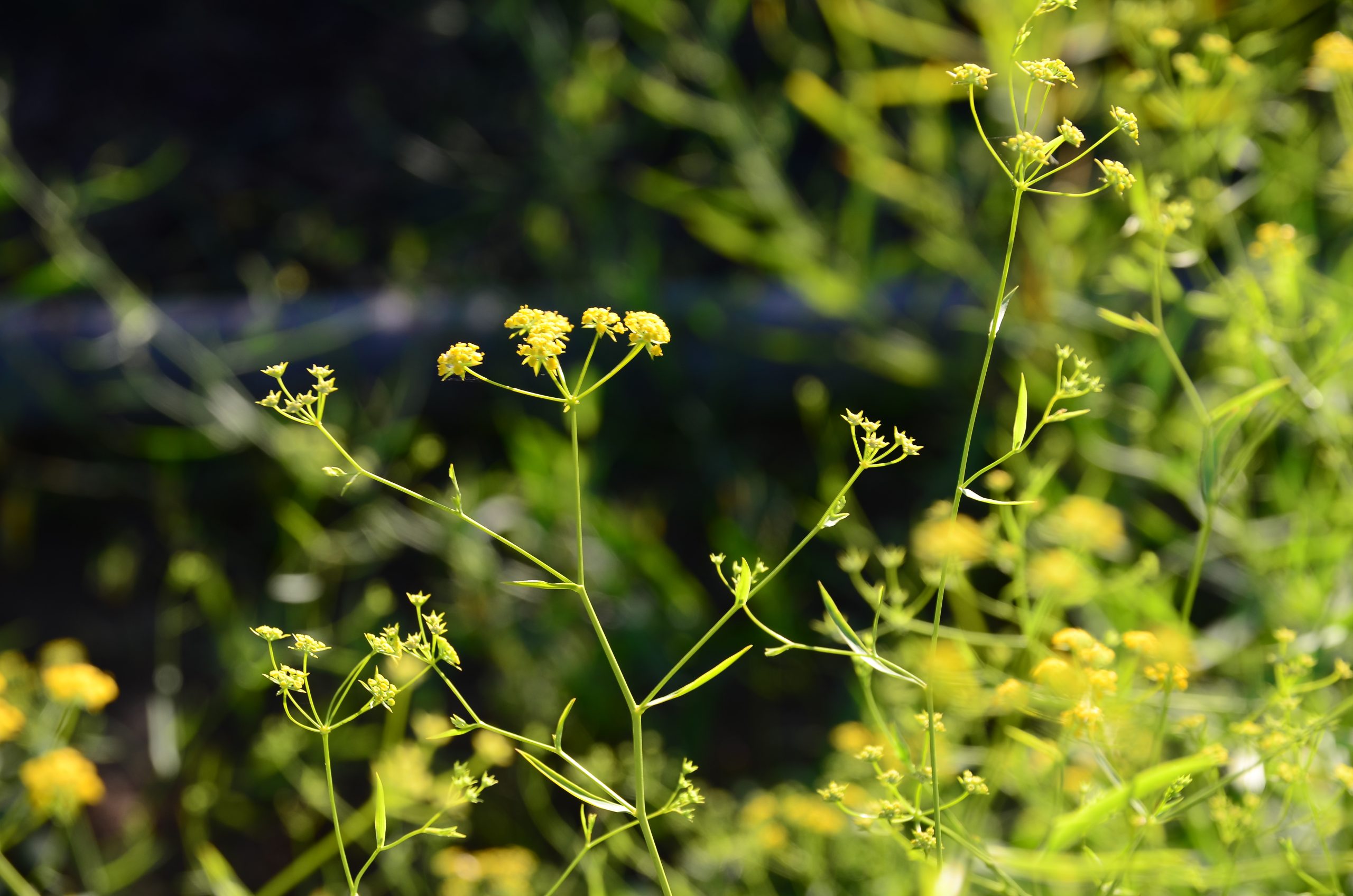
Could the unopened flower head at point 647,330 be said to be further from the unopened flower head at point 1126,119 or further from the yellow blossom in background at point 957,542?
the yellow blossom in background at point 957,542

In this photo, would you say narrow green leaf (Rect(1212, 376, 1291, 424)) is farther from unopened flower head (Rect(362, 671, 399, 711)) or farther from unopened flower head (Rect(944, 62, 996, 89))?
unopened flower head (Rect(362, 671, 399, 711))

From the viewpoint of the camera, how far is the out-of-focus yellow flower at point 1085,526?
0.86 metres

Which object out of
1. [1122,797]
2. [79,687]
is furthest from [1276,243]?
[79,687]

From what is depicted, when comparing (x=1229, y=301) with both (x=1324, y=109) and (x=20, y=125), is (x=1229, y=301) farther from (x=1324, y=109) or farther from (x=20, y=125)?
(x=20, y=125)

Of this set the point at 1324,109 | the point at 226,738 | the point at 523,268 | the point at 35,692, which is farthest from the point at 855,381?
the point at 35,692

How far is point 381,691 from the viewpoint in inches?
17.1

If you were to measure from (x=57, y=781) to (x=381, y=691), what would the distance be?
0.45 m

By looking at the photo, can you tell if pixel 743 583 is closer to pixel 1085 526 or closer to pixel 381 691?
pixel 381 691

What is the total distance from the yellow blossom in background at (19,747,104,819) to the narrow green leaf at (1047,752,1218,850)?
0.62 m

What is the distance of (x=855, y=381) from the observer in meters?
1.60

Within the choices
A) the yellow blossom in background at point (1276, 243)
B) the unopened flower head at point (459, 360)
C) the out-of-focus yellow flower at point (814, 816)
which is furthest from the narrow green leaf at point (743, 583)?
the out-of-focus yellow flower at point (814, 816)

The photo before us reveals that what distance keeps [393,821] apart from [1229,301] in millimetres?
941

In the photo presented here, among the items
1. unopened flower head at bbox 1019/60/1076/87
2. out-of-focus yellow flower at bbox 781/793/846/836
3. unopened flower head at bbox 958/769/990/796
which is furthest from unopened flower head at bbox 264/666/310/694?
out-of-focus yellow flower at bbox 781/793/846/836

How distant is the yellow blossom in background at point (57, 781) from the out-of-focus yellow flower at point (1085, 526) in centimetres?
76
